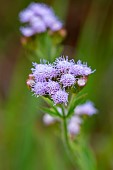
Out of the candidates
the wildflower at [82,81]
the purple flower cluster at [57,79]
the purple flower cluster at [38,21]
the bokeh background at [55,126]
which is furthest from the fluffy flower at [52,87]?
the purple flower cluster at [38,21]

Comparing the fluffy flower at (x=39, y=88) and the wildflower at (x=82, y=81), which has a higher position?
the wildflower at (x=82, y=81)

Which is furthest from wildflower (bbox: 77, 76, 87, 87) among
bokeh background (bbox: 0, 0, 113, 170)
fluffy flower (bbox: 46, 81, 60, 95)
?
bokeh background (bbox: 0, 0, 113, 170)

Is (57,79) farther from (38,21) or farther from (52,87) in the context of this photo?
(38,21)

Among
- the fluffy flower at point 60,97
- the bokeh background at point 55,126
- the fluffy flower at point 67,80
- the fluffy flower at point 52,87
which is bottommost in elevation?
the fluffy flower at point 60,97

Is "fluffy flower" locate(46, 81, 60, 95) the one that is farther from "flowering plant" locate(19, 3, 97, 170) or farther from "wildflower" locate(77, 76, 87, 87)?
"wildflower" locate(77, 76, 87, 87)

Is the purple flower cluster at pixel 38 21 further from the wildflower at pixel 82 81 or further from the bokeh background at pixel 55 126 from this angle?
the wildflower at pixel 82 81

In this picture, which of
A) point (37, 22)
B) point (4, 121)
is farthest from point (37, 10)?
point (4, 121)

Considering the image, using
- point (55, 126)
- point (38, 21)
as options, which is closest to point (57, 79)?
point (55, 126)

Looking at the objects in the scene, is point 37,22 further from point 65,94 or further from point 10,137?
point 65,94
